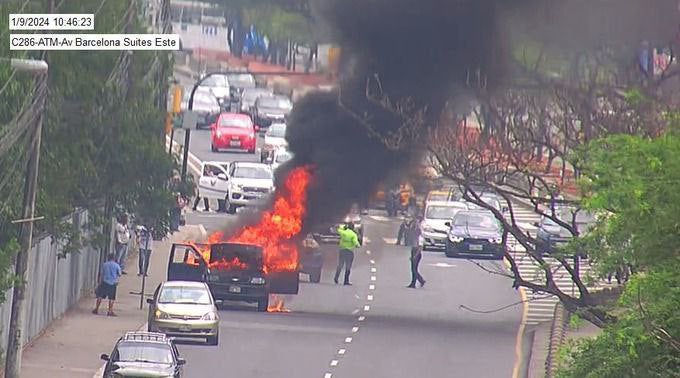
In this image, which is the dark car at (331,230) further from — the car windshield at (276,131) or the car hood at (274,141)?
the car windshield at (276,131)

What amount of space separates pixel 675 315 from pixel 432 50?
24.0m

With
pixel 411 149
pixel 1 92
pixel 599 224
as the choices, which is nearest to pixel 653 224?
pixel 599 224

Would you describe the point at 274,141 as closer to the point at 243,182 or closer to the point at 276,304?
the point at 243,182

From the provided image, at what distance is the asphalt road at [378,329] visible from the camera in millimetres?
30578

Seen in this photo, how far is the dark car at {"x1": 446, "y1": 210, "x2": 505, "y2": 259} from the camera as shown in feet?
151

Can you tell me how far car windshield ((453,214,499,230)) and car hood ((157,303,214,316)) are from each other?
15.4 m

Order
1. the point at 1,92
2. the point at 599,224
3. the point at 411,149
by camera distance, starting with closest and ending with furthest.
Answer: the point at 599,224, the point at 1,92, the point at 411,149

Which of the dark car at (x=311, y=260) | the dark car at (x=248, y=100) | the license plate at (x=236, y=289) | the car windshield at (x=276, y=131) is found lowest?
the license plate at (x=236, y=289)

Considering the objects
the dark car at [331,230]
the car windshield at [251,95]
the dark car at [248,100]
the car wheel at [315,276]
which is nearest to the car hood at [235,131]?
the dark car at [248,100]

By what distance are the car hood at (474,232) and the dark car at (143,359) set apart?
20239 mm

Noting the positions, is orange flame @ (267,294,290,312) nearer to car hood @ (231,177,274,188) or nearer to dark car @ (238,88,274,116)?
car hood @ (231,177,274,188)

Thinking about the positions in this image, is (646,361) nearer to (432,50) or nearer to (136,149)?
(136,149)

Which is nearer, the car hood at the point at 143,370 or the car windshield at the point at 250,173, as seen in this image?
the car hood at the point at 143,370

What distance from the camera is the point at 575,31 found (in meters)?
39.4
